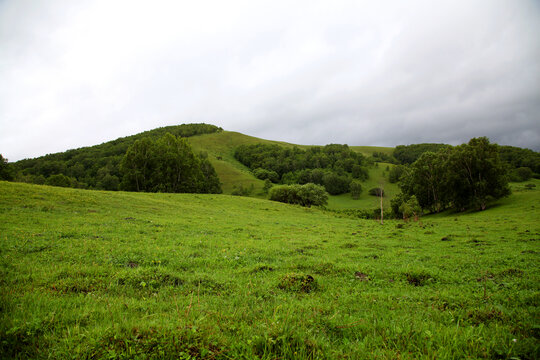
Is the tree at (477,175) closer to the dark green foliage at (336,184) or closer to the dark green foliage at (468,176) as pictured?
the dark green foliage at (468,176)

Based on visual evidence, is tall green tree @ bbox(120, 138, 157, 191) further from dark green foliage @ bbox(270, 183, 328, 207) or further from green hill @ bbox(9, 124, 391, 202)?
dark green foliage @ bbox(270, 183, 328, 207)

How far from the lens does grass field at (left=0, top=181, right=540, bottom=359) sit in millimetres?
3168

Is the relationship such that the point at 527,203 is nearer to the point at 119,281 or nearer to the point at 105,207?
the point at 119,281

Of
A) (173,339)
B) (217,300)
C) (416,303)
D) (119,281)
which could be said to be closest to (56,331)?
(173,339)

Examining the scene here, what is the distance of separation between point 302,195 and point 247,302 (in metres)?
68.0

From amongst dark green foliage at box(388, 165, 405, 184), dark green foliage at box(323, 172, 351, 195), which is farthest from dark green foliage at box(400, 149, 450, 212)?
dark green foliage at box(388, 165, 405, 184)

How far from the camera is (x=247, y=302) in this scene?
5.54 metres

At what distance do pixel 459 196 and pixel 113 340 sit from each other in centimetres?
6554

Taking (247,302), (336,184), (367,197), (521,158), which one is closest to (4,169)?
(247,302)

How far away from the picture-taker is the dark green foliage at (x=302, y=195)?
72.8 metres

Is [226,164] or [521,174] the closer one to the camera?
[521,174]

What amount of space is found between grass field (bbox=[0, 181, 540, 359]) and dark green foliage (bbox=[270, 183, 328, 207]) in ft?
196

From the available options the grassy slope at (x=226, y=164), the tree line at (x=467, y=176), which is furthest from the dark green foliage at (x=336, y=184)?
the tree line at (x=467, y=176)

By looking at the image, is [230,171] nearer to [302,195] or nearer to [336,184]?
[336,184]
